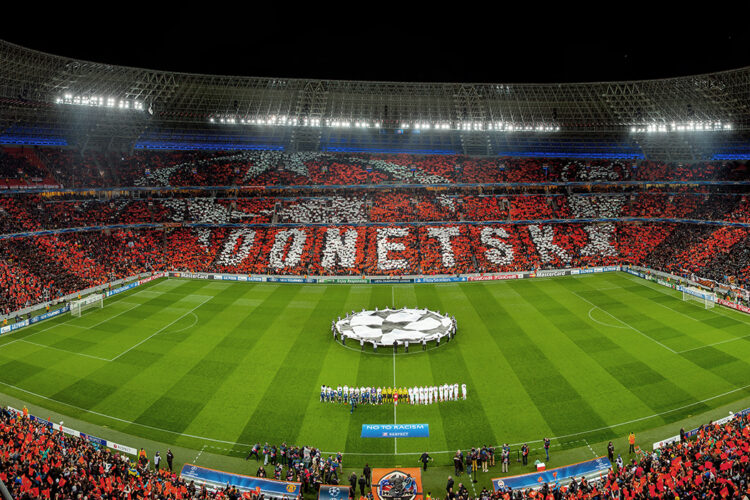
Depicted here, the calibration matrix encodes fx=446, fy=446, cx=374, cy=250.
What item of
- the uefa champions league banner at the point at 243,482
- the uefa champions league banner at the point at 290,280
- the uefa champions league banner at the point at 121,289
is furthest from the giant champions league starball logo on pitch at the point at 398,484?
the uefa champions league banner at the point at 121,289

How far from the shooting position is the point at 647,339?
31.6 m

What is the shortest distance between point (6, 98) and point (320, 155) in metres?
39.9

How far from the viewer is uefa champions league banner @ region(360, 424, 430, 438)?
21.1m

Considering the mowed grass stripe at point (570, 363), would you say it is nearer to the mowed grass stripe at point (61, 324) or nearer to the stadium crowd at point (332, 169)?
the stadium crowd at point (332, 169)

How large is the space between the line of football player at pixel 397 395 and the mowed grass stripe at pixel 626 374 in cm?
806

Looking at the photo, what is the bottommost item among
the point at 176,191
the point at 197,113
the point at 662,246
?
the point at 662,246

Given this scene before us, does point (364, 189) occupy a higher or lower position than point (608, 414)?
higher

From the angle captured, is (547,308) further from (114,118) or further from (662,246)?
(114,118)

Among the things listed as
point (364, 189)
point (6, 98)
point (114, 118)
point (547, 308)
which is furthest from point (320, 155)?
point (547, 308)

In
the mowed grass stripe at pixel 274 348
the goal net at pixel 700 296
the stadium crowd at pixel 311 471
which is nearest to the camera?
the stadium crowd at pixel 311 471

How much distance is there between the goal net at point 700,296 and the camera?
38.6 meters

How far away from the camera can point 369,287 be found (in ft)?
159

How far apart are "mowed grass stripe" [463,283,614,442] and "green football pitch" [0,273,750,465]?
0.11m

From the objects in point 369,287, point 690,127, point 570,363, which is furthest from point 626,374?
point 690,127
